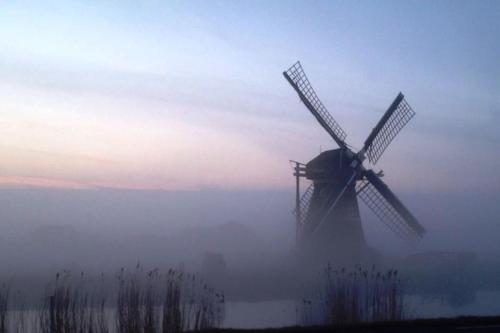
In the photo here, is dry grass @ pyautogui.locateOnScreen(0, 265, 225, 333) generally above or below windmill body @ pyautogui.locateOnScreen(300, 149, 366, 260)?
below

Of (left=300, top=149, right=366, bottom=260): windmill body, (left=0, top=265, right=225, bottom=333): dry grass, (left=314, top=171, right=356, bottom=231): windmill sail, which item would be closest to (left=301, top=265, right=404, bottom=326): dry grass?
(left=0, top=265, right=225, bottom=333): dry grass

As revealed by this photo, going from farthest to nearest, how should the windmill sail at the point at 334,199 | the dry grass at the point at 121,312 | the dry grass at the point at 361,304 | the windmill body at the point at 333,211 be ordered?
the windmill body at the point at 333,211 < the windmill sail at the point at 334,199 < the dry grass at the point at 361,304 < the dry grass at the point at 121,312

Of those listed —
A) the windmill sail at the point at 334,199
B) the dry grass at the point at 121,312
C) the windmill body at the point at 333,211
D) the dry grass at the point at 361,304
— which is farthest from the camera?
the windmill body at the point at 333,211

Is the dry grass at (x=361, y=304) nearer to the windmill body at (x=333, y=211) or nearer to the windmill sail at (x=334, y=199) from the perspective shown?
the windmill sail at (x=334, y=199)

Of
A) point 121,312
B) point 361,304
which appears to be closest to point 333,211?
point 361,304

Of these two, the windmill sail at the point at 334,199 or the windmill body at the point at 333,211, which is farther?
the windmill body at the point at 333,211

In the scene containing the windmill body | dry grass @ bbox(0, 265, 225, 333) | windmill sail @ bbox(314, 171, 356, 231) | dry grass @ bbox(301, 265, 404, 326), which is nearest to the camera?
dry grass @ bbox(0, 265, 225, 333)

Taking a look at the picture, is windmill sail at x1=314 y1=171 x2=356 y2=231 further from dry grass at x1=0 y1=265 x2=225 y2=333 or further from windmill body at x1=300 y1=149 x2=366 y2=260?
dry grass at x1=0 y1=265 x2=225 y2=333

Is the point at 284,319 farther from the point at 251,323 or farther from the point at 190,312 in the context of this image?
the point at 190,312

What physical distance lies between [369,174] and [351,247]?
160 inches

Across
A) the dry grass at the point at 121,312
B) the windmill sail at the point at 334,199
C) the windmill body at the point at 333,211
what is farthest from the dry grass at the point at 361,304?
the windmill body at the point at 333,211

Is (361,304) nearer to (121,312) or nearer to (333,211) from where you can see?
(121,312)

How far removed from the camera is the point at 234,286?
3706cm

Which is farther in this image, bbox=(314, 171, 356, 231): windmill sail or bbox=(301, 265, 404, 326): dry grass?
bbox=(314, 171, 356, 231): windmill sail
